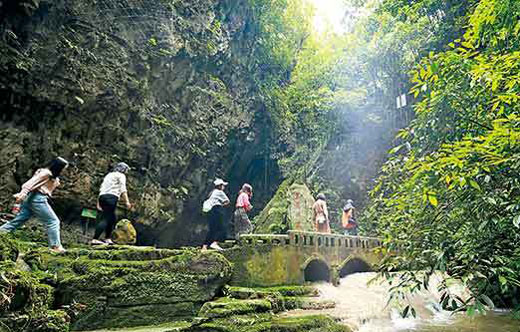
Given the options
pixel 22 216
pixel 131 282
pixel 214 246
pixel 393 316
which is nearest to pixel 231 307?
pixel 131 282

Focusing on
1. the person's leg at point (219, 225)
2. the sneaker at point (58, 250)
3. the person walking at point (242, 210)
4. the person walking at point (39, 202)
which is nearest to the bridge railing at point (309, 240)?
the person's leg at point (219, 225)

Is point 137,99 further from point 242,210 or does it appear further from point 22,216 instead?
point 22,216

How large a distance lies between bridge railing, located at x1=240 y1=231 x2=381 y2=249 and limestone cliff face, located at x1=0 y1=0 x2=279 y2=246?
5365mm

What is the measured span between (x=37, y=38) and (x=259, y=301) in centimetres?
889

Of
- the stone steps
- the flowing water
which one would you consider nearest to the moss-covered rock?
the stone steps

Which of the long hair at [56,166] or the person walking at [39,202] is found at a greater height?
the long hair at [56,166]

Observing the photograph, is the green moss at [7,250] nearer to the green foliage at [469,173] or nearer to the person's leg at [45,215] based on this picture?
the person's leg at [45,215]

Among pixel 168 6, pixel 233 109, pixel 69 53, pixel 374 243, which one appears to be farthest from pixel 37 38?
pixel 374 243

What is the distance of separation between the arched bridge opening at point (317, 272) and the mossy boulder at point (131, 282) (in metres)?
5.16

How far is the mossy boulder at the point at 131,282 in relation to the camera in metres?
5.55

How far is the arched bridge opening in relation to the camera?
1156cm

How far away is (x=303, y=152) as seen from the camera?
20781mm

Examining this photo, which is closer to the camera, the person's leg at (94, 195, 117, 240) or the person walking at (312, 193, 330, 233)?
the person's leg at (94, 195, 117, 240)

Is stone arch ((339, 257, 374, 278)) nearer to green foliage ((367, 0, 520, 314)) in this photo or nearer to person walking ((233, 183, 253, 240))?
person walking ((233, 183, 253, 240))
